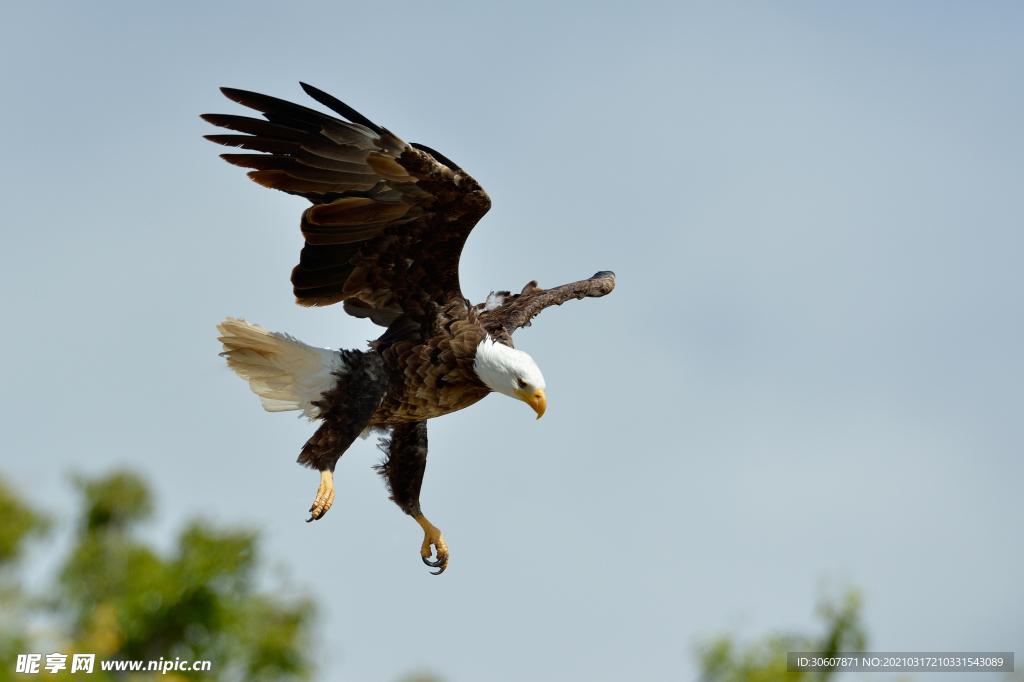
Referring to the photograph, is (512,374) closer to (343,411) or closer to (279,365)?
(343,411)

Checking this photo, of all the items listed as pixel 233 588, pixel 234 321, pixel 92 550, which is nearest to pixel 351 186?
pixel 234 321

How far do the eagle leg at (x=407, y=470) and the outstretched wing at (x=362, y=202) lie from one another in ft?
3.03

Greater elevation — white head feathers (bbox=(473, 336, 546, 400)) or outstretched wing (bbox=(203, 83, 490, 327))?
outstretched wing (bbox=(203, 83, 490, 327))

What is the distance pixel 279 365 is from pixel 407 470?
118 centimetres

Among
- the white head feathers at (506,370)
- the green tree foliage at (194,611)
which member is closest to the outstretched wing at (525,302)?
the white head feathers at (506,370)

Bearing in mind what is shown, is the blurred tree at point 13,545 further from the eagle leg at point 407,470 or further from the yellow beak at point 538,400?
the yellow beak at point 538,400

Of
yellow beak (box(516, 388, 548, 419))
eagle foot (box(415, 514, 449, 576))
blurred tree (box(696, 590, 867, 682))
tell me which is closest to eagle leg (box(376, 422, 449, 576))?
eagle foot (box(415, 514, 449, 576))

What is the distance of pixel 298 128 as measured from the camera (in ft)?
18.0

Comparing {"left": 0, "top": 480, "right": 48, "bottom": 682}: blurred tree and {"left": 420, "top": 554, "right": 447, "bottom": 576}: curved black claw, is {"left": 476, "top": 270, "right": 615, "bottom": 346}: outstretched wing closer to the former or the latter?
{"left": 420, "top": 554, "right": 447, "bottom": 576}: curved black claw

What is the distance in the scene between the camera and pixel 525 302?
23.5 feet

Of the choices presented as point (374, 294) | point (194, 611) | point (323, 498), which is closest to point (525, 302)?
point (374, 294)

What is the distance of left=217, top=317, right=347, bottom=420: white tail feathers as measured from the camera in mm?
6141

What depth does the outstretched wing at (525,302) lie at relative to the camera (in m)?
6.44

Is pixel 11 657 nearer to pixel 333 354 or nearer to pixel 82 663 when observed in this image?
pixel 82 663
